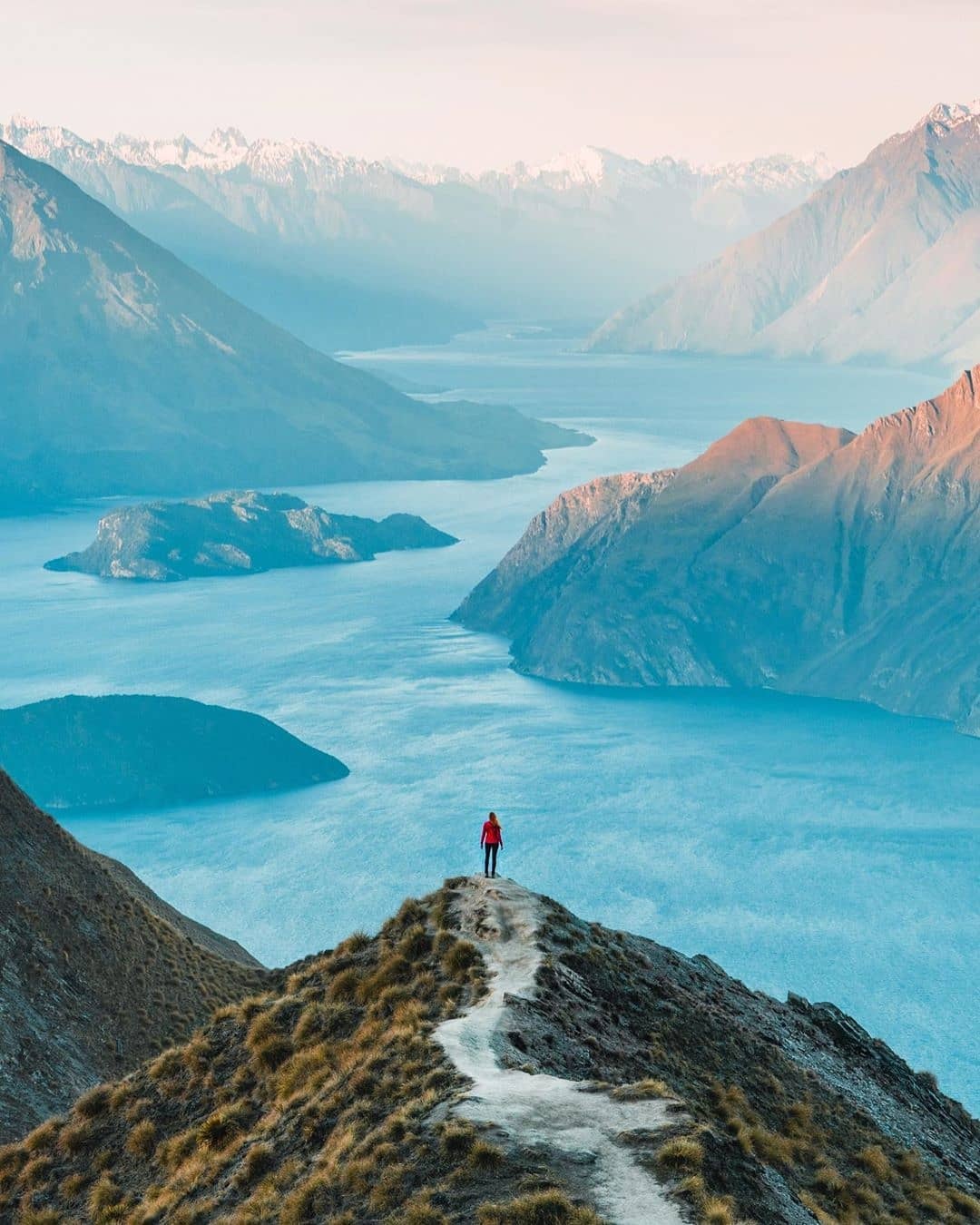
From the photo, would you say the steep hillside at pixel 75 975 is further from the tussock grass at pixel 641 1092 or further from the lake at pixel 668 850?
the lake at pixel 668 850

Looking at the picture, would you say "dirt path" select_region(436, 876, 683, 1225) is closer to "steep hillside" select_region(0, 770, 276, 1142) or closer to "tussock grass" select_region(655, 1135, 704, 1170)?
"tussock grass" select_region(655, 1135, 704, 1170)

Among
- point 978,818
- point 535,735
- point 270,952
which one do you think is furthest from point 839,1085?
point 535,735

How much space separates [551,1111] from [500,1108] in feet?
2.41

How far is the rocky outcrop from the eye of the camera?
6678 inches

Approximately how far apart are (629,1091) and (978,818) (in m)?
155

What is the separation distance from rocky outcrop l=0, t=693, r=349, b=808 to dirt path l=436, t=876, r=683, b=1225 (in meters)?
143

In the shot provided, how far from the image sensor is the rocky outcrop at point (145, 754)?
557 ft

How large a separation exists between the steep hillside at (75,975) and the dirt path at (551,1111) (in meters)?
16.4

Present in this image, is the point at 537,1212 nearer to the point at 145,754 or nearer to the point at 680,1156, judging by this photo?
the point at 680,1156

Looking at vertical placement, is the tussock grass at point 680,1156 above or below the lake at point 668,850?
above

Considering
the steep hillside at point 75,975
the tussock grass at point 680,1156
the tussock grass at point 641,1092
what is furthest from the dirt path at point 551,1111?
the steep hillside at point 75,975

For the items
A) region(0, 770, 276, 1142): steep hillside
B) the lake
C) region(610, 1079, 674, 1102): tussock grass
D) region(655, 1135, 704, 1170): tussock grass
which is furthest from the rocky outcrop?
region(655, 1135, 704, 1170): tussock grass

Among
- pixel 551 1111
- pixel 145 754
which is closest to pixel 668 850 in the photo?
pixel 145 754

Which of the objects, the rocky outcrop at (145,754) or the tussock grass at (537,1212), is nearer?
the tussock grass at (537,1212)
